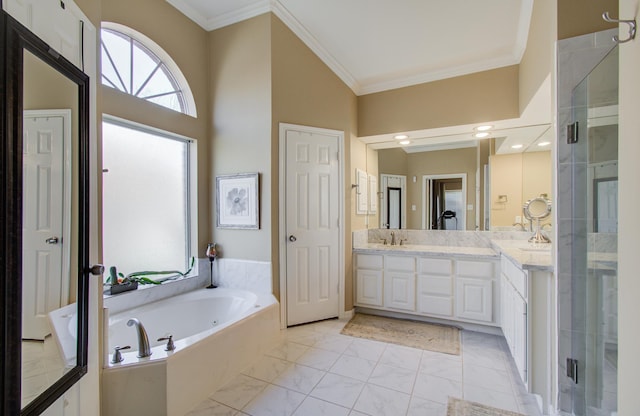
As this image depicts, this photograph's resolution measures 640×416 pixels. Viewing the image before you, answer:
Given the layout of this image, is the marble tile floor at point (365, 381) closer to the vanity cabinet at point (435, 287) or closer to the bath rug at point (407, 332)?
the bath rug at point (407, 332)

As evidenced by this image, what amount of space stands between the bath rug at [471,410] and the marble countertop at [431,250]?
139 cm

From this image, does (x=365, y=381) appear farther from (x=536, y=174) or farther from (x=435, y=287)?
(x=536, y=174)

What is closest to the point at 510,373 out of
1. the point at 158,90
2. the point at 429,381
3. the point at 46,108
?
the point at 429,381

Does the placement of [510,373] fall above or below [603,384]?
below

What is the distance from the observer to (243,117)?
271cm

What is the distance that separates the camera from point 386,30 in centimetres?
259

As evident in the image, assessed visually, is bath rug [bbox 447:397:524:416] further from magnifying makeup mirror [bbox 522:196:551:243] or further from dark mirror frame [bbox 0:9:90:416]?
dark mirror frame [bbox 0:9:90:416]

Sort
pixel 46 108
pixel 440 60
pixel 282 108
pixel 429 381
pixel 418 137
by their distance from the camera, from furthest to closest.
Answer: pixel 418 137, pixel 440 60, pixel 282 108, pixel 429 381, pixel 46 108

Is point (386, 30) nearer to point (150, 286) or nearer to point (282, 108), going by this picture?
point (282, 108)

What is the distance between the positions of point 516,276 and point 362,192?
1.89 metres

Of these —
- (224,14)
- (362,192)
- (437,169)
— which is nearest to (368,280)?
(362,192)

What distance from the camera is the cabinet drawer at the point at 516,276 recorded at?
5.89 feet

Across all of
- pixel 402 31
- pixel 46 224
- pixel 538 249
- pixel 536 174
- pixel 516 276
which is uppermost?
pixel 402 31

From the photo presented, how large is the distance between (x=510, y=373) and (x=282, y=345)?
183 cm
